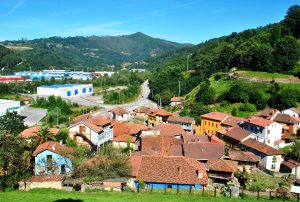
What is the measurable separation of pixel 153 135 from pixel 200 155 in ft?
23.9

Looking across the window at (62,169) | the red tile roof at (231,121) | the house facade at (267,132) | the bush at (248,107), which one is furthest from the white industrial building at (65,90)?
the window at (62,169)

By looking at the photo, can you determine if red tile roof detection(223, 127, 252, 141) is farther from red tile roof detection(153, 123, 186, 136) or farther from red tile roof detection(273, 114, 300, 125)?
red tile roof detection(273, 114, 300, 125)

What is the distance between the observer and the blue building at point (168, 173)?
80.8 ft

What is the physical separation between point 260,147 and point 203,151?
23.7 feet

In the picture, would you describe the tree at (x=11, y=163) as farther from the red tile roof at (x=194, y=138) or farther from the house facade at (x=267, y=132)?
the house facade at (x=267, y=132)

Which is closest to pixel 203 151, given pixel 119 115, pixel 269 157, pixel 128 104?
pixel 269 157

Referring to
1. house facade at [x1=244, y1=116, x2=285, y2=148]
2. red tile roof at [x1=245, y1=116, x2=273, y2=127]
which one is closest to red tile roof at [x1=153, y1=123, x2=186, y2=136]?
house facade at [x1=244, y1=116, x2=285, y2=148]

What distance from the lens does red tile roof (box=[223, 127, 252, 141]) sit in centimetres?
4025

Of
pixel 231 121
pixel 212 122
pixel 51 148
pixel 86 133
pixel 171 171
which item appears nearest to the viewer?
pixel 171 171

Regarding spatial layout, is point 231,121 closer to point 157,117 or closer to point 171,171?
A: point 157,117

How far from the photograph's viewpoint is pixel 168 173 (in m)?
25.4

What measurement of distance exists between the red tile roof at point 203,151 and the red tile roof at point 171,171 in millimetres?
5066

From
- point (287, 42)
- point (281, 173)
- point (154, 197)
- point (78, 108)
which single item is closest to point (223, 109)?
point (287, 42)

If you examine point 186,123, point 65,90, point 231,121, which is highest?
point 65,90
